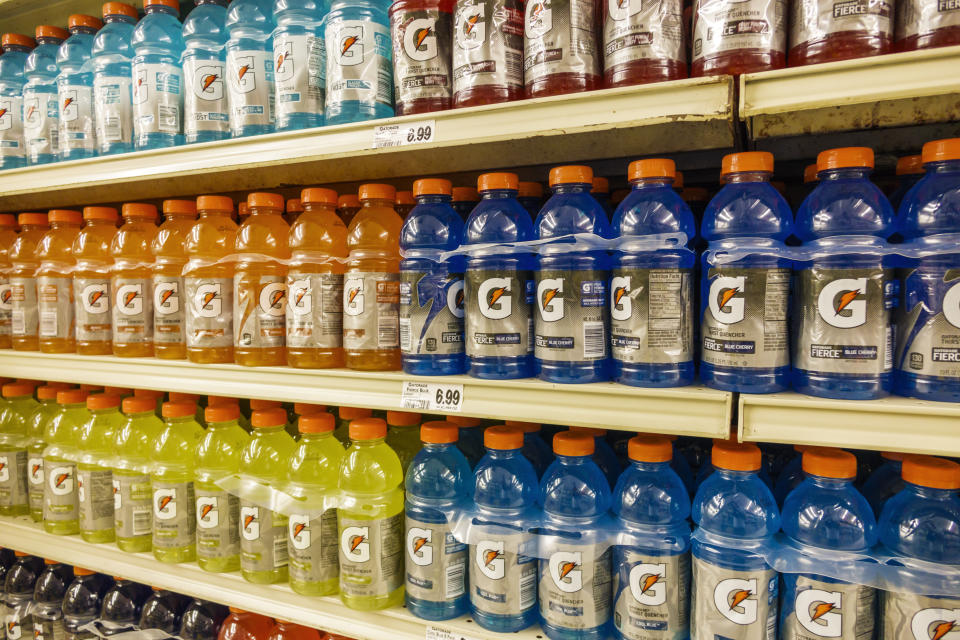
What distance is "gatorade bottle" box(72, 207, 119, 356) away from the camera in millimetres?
1503

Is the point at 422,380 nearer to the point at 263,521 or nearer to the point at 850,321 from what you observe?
the point at 263,521

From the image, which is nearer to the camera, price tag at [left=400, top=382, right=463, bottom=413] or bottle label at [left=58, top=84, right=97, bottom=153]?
price tag at [left=400, top=382, right=463, bottom=413]

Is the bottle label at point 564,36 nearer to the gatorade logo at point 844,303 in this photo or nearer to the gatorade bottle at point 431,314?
the gatorade bottle at point 431,314

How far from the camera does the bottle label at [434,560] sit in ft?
3.77

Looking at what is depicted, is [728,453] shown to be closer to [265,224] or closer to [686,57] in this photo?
[686,57]

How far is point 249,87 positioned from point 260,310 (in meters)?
0.51

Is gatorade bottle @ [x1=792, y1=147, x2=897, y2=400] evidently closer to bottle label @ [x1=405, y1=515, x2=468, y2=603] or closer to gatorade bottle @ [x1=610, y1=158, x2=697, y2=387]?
gatorade bottle @ [x1=610, y1=158, x2=697, y2=387]

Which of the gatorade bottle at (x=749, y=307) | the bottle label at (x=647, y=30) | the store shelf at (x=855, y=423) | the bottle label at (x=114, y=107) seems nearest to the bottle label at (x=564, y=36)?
the bottle label at (x=647, y=30)

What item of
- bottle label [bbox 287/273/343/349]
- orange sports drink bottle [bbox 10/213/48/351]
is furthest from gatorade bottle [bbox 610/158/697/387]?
orange sports drink bottle [bbox 10/213/48/351]

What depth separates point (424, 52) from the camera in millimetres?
1085

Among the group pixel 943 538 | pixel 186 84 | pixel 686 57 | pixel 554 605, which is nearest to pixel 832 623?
pixel 943 538

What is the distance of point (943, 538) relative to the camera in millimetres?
869

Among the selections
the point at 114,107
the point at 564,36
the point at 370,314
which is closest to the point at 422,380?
the point at 370,314

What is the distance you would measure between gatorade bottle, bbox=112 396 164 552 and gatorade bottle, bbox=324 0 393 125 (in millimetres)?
1051
